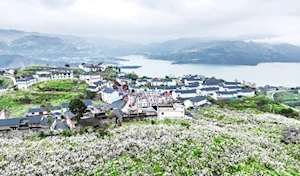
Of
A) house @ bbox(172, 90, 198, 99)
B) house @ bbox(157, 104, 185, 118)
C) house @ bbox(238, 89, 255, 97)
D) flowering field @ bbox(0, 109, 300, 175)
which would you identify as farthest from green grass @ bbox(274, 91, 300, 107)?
flowering field @ bbox(0, 109, 300, 175)

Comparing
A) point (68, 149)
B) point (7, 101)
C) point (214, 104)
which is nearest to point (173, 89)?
point (214, 104)

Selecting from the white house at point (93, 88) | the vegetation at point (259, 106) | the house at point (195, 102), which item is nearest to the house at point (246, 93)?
the vegetation at point (259, 106)

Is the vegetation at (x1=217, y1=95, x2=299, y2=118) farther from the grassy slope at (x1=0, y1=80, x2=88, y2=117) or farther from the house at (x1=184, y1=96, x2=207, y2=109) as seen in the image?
the grassy slope at (x1=0, y1=80, x2=88, y2=117)

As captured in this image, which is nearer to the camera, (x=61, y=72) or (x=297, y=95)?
(x=61, y=72)

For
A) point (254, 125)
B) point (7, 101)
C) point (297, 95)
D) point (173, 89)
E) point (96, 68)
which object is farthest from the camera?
point (96, 68)

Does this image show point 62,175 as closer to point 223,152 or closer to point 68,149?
point 68,149

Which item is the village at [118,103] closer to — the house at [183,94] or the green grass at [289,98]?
the house at [183,94]

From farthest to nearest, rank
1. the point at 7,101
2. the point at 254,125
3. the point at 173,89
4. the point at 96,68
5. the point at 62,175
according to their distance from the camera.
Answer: the point at 96,68
the point at 173,89
the point at 7,101
the point at 254,125
the point at 62,175
